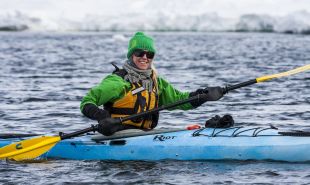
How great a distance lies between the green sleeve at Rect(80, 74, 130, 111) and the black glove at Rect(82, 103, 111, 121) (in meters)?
0.08

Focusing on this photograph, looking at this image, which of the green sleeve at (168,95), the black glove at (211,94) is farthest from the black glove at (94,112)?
the black glove at (211,94)

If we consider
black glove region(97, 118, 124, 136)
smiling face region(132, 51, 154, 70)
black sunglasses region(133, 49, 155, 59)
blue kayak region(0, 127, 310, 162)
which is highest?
black sunglasses region(133, 49, 155, 59)

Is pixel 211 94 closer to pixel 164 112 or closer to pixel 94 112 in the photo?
pixel 94 112

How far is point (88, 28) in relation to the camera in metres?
84.5

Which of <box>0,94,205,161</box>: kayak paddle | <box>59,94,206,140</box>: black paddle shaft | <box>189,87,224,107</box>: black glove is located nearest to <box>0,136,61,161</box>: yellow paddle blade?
<box>0,94,205,161</box>: kayak paddle

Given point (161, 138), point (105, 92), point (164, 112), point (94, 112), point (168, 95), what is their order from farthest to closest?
point (164, 112) < point (168, 95) < point (161, 138) < point (105, 92) < point (94, 112)

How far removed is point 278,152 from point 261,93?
7320 millimetres

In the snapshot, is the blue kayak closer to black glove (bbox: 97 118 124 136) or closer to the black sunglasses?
black glove (bbox: 97 118 124 136)

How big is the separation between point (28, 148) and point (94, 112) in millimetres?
1201

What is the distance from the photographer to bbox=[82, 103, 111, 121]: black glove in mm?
7691

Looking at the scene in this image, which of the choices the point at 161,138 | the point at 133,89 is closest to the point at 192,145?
the point at 161,138

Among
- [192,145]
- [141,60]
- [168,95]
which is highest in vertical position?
[141,60]

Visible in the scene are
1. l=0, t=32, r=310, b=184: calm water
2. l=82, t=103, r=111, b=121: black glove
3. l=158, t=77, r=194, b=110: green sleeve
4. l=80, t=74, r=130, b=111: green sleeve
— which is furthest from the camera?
l=158, t=77, r=194, b=110: green sleeve

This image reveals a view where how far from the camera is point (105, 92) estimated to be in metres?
7.84
